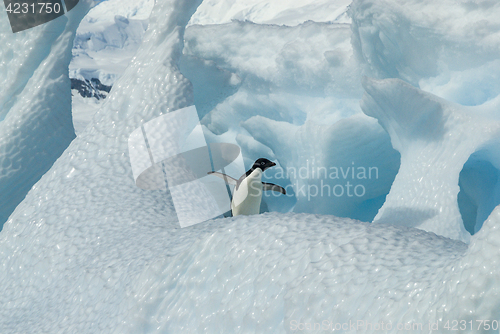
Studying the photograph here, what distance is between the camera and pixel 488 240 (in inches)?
27.7

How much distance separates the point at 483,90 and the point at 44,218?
2279mm

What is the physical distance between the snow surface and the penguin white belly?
48cm

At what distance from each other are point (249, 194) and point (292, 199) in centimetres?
112

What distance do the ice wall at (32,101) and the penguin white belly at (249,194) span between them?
1.14m

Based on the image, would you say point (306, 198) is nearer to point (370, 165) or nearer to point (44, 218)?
point (370, 165)

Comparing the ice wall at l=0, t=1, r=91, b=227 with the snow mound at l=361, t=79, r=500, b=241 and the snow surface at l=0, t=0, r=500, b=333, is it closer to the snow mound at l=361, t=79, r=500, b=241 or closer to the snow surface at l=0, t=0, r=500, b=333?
the snow surface at l=0, t=0, r=500, b=333

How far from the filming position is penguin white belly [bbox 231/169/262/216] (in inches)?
77.5

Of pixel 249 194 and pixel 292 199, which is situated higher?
pixel 249 194

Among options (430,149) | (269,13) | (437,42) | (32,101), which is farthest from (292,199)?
(269,13)

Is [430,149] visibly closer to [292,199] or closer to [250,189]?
[250,189]

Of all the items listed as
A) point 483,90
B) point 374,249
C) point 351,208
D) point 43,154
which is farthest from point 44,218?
point 483,90

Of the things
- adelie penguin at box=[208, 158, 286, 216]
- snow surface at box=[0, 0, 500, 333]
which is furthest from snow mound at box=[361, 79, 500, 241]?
adelie penguin at box=[208, 158, 286, 216]

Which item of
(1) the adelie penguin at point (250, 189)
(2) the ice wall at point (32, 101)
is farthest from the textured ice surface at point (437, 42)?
(2) the ice wall at point (32, 101)

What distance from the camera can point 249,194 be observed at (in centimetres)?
199
